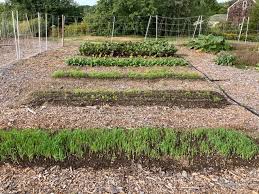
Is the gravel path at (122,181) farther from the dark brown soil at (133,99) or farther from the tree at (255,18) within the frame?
the tree at (255,18)

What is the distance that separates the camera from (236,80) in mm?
8617

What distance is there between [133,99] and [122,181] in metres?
2.89

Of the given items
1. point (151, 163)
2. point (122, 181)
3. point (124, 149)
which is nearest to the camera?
point (122, 181)

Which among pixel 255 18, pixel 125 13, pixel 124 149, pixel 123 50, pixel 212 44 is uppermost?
pixel 255 18

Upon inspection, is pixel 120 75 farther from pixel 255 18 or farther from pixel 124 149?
pixel 255 18

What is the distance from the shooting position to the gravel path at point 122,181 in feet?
10.2

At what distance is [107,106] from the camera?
221 inches

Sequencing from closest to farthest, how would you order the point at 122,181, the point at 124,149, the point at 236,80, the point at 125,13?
the point at 122,181 → the point at 124,149 → the point at 236,80 → the point at 125,13

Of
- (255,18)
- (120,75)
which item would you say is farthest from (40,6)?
(120,75)

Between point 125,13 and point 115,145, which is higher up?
point 125,13

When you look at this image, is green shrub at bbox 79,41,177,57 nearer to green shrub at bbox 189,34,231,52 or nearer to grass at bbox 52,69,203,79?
green shrub at bbox 189,34,231,52

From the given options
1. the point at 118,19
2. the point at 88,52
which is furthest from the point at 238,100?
the point at 118,19

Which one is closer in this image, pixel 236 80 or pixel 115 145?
pixel 115 145

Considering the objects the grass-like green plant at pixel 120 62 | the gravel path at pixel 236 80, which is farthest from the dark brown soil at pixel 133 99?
the grass-like green plant at pixel 120 62
